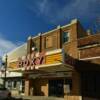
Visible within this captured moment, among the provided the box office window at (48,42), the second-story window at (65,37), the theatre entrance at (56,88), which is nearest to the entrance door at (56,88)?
the theatre entrance at (56,88)

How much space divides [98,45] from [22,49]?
16832 mm

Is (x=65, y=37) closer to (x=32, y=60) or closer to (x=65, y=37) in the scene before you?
(x=65, y=37)

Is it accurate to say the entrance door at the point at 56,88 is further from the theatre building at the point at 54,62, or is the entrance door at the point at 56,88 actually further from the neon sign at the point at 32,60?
the neon sign at the point at 32,60

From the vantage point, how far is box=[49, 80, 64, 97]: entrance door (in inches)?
1174

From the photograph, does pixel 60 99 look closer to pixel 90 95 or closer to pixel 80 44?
pixel 90 95

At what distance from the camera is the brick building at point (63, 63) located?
80.7ft

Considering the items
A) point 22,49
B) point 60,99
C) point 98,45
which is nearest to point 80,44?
point 98,45

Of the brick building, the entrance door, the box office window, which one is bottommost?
the entrance door

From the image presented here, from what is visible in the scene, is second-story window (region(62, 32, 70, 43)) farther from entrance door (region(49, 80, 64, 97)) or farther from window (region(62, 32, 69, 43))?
entrance door (region(49, 80, 64, 97))

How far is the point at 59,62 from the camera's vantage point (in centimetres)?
2255

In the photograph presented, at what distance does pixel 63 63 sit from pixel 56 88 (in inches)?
359

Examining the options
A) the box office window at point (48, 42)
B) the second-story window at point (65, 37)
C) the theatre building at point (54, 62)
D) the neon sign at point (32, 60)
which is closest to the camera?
the theatre building at point (54, 62)

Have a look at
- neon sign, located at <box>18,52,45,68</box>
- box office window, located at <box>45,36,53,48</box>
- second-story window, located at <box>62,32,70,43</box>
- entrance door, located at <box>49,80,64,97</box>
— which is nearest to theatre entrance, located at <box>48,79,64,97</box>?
entrance door, located at <box>49,80,64,97</box>

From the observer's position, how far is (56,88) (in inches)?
1202
